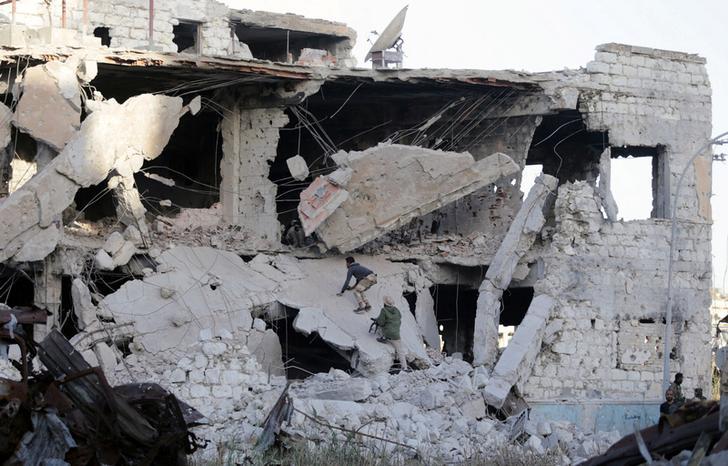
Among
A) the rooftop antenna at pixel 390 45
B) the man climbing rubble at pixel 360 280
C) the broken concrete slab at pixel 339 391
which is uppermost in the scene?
the rooftop antenna at pixel 390 45

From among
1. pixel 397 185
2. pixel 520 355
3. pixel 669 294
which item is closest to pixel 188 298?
pixel 397 185

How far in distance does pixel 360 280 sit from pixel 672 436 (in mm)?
12563

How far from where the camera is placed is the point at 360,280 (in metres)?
21.5

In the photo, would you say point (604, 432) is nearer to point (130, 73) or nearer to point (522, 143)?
point (522, 143)

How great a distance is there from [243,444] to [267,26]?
1398 cm

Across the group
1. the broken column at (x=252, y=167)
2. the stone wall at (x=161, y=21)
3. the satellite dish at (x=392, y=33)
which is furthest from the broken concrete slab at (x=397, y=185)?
the stone wall at (x=161, y=21)

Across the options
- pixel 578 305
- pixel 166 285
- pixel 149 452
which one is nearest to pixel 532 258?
pixel 578 305

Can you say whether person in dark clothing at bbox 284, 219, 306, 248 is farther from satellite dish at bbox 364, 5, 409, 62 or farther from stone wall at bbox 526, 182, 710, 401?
satellite dish at bbox 364, 5, 409, 62

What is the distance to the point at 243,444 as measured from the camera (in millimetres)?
16453

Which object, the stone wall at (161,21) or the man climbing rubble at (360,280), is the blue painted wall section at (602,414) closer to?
the man climbing rubble at (360,280)

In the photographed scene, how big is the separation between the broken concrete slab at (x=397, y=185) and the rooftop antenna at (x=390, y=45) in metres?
4.24

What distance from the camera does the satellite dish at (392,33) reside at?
26.4 meters

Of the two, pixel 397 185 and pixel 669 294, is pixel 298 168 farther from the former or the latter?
pixel 669 294

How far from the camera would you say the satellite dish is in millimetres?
26359
